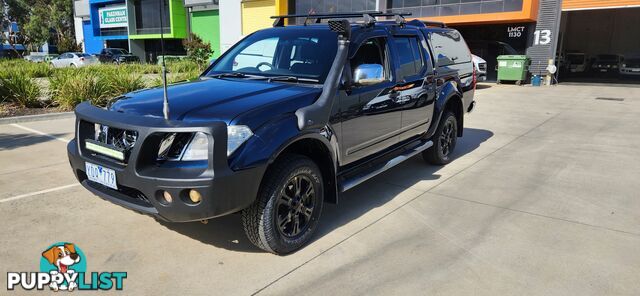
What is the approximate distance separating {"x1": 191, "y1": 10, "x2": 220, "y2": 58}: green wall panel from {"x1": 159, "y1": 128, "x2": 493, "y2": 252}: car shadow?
105 feet

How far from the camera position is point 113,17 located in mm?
46031

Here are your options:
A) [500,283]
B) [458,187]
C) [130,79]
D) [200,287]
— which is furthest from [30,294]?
[130,79]

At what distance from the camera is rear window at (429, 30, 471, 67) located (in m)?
5.91

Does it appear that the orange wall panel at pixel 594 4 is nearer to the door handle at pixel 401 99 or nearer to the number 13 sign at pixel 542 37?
the number 13 sign at pixel 542 37

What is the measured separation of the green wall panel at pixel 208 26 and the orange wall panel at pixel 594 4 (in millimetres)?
24745

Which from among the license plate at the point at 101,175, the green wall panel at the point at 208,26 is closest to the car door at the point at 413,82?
the license plate at the point at 101,175

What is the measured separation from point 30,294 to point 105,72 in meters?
10.1

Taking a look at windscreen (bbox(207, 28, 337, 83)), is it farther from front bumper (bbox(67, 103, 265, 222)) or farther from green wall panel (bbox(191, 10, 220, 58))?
green wall panel (bbox(191, 10, 220, 58))

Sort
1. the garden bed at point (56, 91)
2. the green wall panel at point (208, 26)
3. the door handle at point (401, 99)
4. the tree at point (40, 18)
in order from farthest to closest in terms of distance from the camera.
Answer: the tree at point (40, 18) < the green wall panel at point (208, 26) < the garden bed at point (56, 91) < the door handle at point (401, 99)

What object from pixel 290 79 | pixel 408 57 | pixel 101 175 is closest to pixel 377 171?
pixel 290 79

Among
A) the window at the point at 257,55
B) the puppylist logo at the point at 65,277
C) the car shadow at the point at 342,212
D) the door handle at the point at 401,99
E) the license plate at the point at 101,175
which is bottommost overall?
the puppylist logo at the point at 65,277

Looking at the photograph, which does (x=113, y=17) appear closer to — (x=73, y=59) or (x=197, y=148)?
(x=73, y=59)

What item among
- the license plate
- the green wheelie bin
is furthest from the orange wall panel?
the license plate

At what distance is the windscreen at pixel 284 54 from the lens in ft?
13.7
